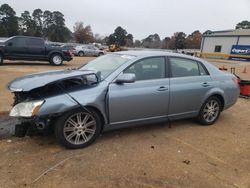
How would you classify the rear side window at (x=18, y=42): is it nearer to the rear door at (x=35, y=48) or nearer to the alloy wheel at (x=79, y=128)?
the rear door at (x=35, y=48)

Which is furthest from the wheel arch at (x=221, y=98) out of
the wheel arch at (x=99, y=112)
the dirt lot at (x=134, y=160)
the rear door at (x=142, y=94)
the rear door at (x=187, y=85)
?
the wheel arch at (x=99, y=112)

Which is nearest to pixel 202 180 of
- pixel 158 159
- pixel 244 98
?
pixel 158 159

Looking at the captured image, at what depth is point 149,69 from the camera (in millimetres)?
4254

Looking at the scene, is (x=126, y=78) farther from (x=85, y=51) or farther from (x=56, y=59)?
Result: (x=85, y=51)

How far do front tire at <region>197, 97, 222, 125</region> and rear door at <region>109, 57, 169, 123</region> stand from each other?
101 cm

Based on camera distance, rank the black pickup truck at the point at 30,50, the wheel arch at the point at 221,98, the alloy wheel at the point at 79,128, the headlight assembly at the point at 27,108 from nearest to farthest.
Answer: the headlight assembly at the point at 27,108, the alloy wheel at the point at 79,128, the wheel arch at the point at 221,98, the black pickup truck at the point at 30,50

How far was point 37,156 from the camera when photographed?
341 cm

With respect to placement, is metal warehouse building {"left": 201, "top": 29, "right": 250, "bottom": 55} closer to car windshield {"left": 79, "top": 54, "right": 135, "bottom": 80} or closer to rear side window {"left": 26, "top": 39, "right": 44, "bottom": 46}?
rear side window {"left": 26, "top": 39, "right": 44, "bottom": 46}

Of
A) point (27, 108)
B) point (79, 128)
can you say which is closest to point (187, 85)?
point (79, 128)

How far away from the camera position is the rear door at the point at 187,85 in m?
4.43

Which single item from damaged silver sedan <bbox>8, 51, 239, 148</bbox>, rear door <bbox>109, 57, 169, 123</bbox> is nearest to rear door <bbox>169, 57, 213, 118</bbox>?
damaged silver sedan <bbox>8, 51, 239, 148</bbox>

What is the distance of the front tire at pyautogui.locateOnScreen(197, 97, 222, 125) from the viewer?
493 cm

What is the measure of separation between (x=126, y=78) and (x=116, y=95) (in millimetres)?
316

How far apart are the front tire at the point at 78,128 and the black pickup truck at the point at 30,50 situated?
1096 centimetres
